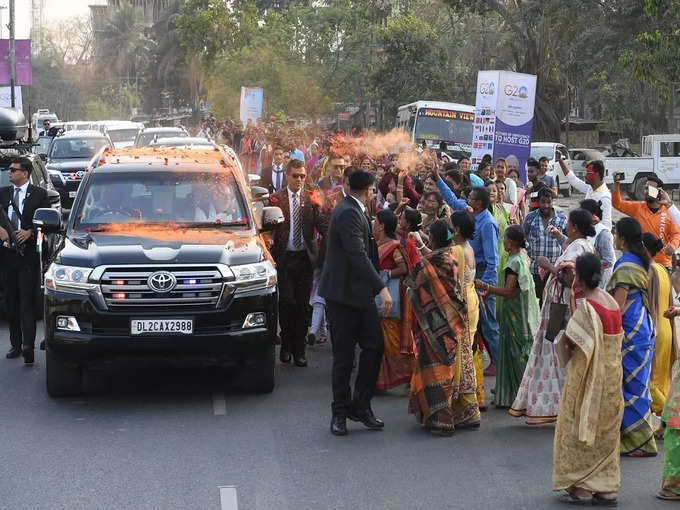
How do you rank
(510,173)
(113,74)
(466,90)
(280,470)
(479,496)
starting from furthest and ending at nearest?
(113,74)
(466,90)
(510,173)
(280,470)
(479,496)

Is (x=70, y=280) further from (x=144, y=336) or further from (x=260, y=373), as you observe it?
(x=260, y=373)

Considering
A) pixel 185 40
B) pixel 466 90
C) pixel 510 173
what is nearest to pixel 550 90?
pixel 466 90

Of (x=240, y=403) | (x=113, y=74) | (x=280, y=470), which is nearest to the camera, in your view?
(x=280, y=470)

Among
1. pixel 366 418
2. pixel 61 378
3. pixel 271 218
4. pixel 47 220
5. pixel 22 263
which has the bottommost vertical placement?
pixel 61 378

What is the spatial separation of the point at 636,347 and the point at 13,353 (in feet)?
20.4

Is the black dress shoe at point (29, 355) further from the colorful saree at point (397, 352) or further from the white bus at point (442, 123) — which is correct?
the white bus at point (442, 123)

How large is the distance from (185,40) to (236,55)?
34.7ft

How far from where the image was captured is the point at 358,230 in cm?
804

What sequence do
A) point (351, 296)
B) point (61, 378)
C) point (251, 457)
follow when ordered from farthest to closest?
point (61, 378) < point (351, 296) < point (251, 457)

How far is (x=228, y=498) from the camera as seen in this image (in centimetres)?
673

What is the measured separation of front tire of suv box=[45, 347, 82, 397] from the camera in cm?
927

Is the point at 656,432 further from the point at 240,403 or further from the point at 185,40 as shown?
the point at 185,40

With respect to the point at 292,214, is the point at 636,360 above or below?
below

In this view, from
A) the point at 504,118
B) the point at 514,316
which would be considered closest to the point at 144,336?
the point at 514,316
